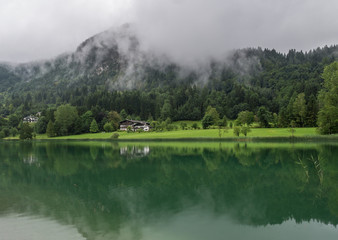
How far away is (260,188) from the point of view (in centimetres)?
2258

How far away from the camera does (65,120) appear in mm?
137625

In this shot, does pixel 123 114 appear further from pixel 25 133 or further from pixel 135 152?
pixel 135 152

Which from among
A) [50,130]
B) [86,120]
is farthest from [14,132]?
[86,120]

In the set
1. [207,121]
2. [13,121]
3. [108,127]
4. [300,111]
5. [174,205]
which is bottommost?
[174,205]

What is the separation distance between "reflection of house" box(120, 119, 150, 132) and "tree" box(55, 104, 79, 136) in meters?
23.9

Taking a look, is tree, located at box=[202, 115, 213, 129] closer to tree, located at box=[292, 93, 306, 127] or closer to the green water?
tree, located at box=[292, 93, 306, 127]

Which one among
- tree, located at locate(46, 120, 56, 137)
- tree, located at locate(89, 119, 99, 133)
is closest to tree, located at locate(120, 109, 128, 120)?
tree, located at locate(89, 119, 99, 133)

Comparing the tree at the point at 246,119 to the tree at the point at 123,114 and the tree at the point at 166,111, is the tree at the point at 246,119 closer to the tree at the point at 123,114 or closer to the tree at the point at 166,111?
the tree at the point at 166,111

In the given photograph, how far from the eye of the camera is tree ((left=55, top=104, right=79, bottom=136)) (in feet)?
452

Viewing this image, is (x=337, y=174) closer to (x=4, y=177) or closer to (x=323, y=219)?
(x=323, y=219)

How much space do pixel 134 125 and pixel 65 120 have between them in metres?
34.4

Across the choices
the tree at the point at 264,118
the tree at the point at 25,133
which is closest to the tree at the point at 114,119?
the tree at the point at 25,133

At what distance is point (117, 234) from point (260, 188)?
13427 mm

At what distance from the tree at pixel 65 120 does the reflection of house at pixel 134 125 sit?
2388 cm
